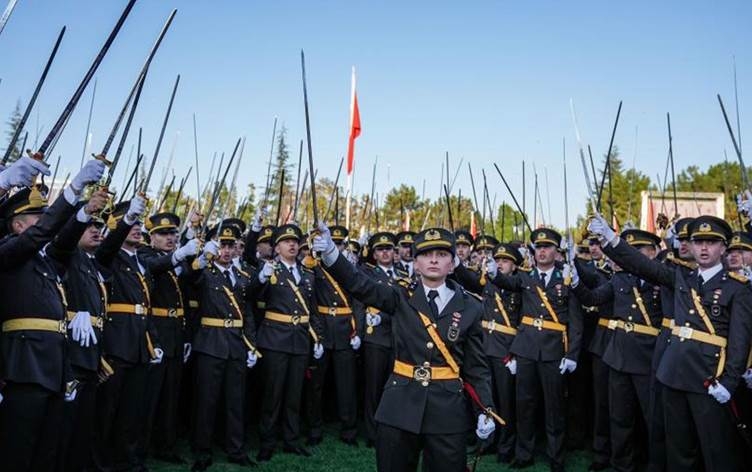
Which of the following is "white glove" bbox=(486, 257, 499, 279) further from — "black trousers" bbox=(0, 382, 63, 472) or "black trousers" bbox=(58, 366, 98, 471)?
"black trousers" bbox=(0, 382, 63, 472)

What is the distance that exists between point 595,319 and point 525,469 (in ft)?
7.74

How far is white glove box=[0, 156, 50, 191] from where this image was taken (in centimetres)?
400

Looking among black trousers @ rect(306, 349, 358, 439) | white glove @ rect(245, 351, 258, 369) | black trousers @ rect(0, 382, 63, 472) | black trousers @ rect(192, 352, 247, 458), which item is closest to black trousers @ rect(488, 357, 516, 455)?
black trousers @ rect(306, 349, 358, 439)

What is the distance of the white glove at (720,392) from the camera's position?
532 cm

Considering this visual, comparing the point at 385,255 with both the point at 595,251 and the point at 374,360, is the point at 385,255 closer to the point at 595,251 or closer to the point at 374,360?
the point at 374,360

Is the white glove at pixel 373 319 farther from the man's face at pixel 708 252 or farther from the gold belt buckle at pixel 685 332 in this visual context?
the man's face at pixel 708 252

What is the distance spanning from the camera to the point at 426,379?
459 centimetres

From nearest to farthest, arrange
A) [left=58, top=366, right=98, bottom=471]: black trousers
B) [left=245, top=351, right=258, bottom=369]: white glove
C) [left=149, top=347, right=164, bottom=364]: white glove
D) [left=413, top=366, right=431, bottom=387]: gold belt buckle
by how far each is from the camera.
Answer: [left=413, top=366, right=431, bottom=387]: gold belt buckle < [left=58, top=366, right=98, bottom=471]: black trousers < [left=149, top=347, right=164, bottom=364]: white glove < [left=245, top=351, right=258, bottom=369]: white glove

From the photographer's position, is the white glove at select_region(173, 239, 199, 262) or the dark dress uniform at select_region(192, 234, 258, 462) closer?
the white glove at select_region(173, 239, 199, 262)

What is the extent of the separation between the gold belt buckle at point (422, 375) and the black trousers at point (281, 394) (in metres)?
3.63

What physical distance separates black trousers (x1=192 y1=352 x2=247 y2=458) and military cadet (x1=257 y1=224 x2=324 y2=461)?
1.24 feet

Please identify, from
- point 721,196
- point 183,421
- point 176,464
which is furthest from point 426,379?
point 721,196

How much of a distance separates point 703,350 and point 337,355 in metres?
4.81

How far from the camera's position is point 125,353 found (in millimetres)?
6316
